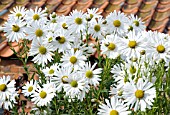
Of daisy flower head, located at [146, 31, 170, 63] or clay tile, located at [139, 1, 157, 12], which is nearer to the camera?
daisy flower head, located at [146, 31, 170, 63]

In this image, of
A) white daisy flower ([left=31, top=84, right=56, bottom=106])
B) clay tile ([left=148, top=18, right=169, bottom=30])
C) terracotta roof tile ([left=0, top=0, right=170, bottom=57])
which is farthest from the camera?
terracotta roof tile ([left=0, top=0, right=170, bottom=57])

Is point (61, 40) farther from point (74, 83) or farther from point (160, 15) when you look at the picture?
point (160, 15)

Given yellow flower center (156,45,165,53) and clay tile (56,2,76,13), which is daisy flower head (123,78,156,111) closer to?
yellow flower center (156,45,165,53)

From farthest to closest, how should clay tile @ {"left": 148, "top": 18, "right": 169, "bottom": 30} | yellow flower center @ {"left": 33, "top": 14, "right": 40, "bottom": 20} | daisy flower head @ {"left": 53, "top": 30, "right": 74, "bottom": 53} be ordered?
clay tile @ {"left": 148, "top": 18, "right": 169, "bottom": 30}
yellow flower center @ {"left": 33, "top": 14, "right": 40, "bottom": 20}
daisy flower head @ {"left": 53, "top": 30, "right": 74, "bottom": 53}

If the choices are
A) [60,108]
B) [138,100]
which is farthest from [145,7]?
[138,100]

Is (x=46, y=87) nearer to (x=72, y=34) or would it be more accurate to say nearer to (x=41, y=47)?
(x=41, y=47)

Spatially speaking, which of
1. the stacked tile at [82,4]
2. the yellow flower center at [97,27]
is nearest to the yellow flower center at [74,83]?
the yellow flower center at [97,27]

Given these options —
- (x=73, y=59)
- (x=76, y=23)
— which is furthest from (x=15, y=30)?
(x=73, y=59)

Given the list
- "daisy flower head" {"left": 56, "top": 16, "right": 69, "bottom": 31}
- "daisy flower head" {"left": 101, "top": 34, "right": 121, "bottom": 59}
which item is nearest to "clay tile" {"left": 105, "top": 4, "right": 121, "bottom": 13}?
"daisy flower head" {"left": 56, "top": 16, "right": 69, "bottom": 31}
